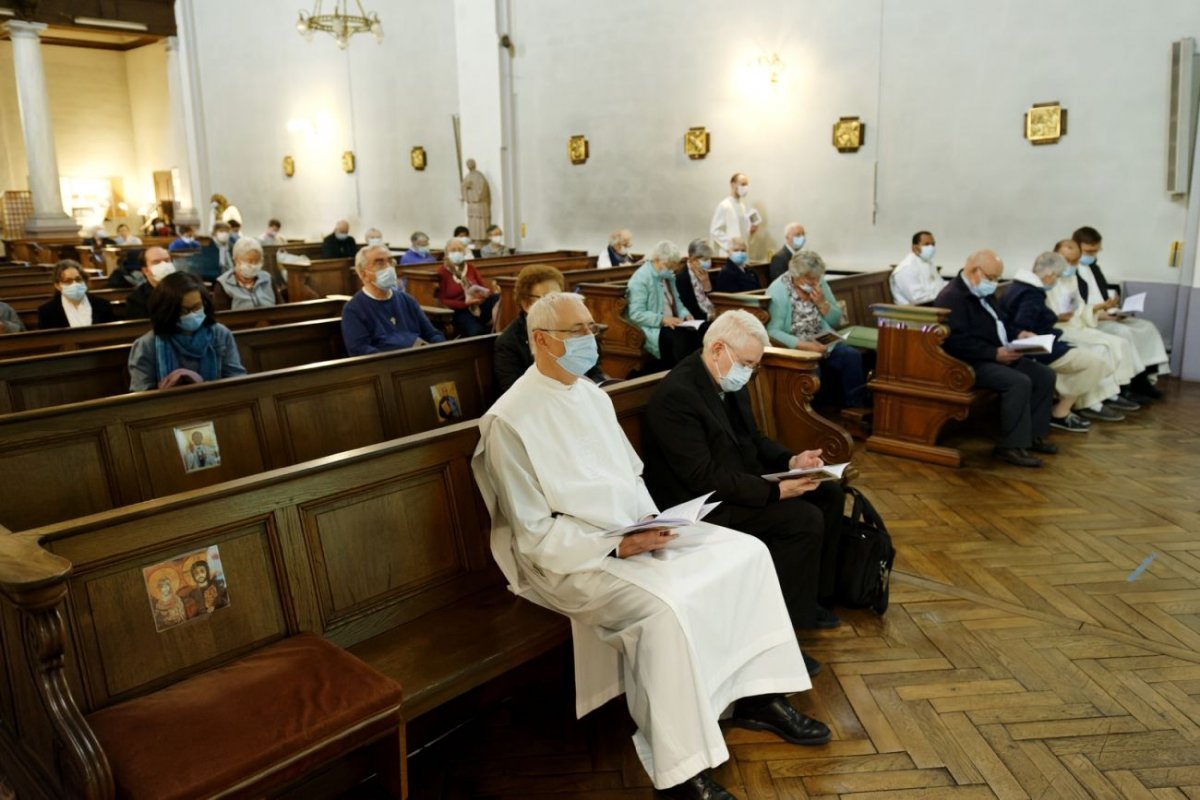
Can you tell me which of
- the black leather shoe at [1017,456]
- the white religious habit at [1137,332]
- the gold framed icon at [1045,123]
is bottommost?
the black leather shoe at [1017,456]

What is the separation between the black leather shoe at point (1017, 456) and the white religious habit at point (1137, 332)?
78.5 inches

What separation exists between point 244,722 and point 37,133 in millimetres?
17378

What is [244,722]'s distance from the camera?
1836 mm

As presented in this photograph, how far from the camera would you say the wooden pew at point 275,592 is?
1.71m

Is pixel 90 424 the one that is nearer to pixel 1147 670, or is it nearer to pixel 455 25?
pixel 1147 670

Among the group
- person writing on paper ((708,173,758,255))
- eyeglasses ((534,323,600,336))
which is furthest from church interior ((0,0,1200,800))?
person writing on paper ((708,173,758,255))

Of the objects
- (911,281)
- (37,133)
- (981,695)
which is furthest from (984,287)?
(37,133)

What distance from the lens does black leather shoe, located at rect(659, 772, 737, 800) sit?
2.27 meters

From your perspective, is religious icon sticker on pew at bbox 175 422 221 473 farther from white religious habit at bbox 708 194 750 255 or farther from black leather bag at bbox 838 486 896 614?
white religious habit at bbox 708 194 750 255

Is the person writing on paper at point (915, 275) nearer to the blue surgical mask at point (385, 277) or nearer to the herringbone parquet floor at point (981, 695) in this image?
the herringbone parquet floor at point (981, 695)

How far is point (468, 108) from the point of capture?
12.2 metres

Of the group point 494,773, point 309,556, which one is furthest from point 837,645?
point 309,556

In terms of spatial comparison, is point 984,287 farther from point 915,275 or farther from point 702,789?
point 702,789

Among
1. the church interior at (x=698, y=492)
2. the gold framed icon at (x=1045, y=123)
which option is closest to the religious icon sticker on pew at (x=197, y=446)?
the church interior at (x=698, y=492)
